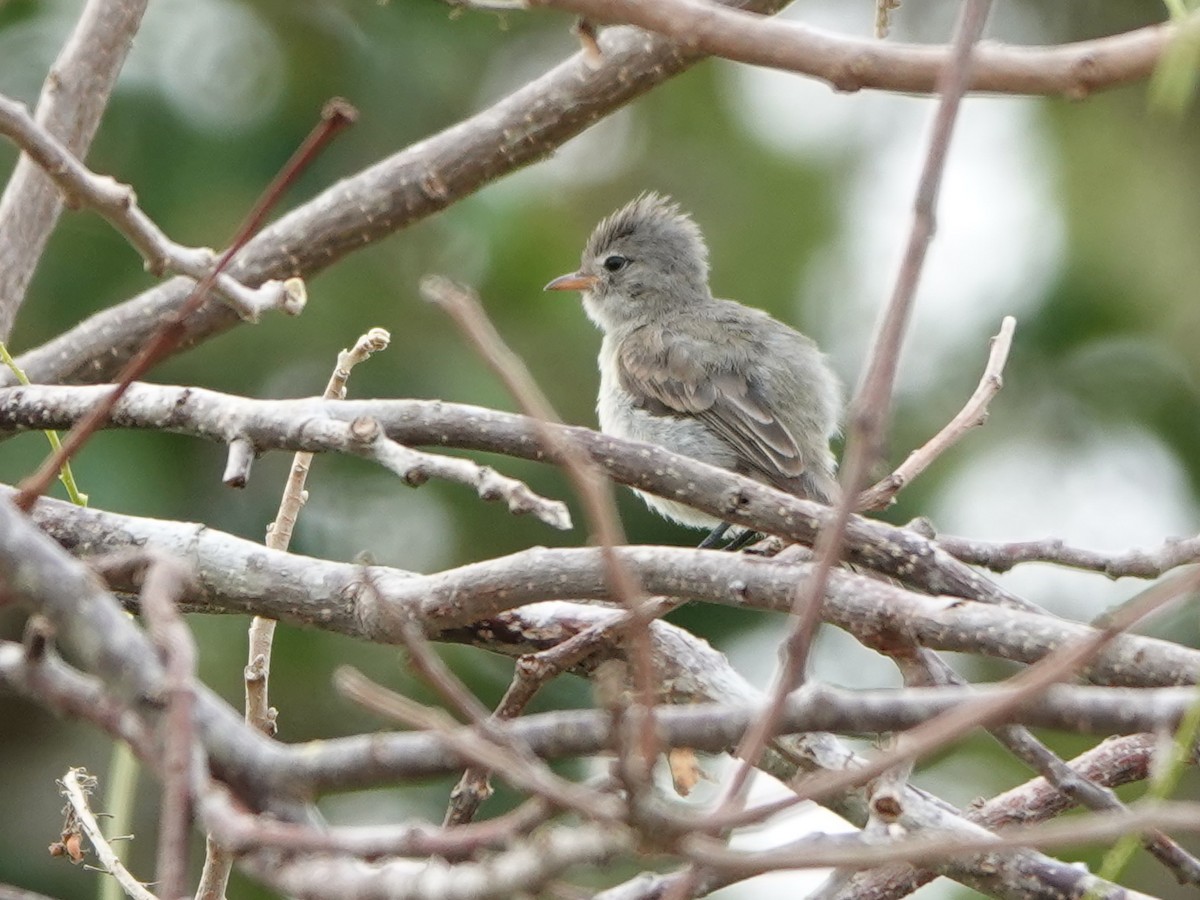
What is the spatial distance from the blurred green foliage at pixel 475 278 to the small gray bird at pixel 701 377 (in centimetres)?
117

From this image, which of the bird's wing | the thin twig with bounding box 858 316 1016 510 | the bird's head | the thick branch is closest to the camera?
the thick branch

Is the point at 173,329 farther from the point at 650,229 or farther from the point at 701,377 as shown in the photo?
the point at 650,229

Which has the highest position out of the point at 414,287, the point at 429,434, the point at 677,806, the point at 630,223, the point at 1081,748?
the point at 414,287

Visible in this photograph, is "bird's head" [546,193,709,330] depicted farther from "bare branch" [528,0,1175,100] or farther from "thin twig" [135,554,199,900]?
"thin twig" [135,554,199,900]

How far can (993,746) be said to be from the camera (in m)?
8.29

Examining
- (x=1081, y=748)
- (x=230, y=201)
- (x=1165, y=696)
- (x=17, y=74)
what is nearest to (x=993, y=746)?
(x=1081, y=748)

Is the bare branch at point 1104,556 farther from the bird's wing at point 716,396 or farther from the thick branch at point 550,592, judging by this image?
the bird's wing at point 716,396

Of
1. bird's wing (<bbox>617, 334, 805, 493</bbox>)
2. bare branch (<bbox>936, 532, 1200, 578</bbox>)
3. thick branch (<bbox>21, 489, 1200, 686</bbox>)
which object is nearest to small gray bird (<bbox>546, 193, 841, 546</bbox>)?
bird's wing (<bbox>617, 334, 805, 493</bbox>)

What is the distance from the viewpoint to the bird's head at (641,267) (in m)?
6.81

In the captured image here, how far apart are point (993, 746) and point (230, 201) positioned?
4.72 m

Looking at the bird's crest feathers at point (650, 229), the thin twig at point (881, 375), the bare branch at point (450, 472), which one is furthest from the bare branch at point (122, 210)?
the bird's crest feathers at point (650, 229)

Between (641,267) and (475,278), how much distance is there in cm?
145

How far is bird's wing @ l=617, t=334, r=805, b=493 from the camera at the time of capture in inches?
213

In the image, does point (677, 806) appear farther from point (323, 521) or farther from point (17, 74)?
point (17, 74)
